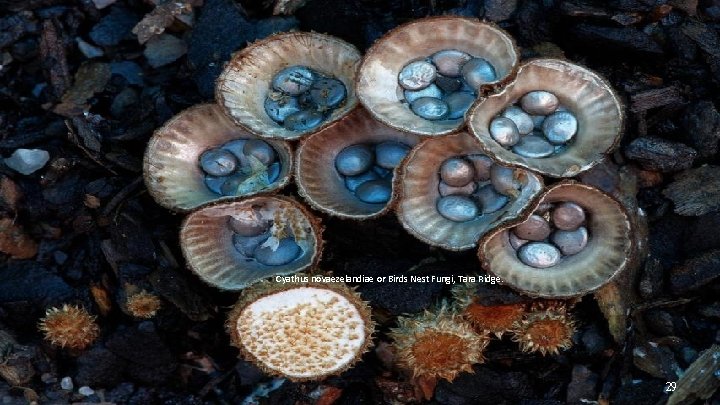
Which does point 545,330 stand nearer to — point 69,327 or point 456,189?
point 456,189

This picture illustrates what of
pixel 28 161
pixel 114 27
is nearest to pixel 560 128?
pixel 114 27

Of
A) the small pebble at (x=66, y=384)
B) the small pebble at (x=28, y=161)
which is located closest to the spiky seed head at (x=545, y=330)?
the small pebble at (x=66, y=384)

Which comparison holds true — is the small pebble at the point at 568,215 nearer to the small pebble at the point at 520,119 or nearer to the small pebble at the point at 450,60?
the small pebble at the point at 520,119

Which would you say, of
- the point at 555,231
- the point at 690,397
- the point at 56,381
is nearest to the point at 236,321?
the point at 56,381

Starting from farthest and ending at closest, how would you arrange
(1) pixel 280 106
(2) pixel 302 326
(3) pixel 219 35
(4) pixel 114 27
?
(4) pixel 114 27 < (3) pixel 219 35 < (1) pixel 280 106 < (2) pixel 302 326

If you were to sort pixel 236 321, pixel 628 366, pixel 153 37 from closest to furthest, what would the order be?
pixel 236 321
pixel 628 366
pixel 153 37

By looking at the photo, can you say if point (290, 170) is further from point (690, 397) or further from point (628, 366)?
point (690, 397)

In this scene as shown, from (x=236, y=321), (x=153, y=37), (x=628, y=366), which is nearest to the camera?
(x=236, y=321)
